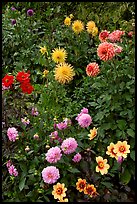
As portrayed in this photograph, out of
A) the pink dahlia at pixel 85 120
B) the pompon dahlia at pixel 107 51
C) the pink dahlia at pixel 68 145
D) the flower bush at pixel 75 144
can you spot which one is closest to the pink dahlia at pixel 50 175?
the flower bush at pixel 75 144

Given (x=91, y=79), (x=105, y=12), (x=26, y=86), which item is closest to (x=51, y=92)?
(x=91, y=79)

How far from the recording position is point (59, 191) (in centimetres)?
230

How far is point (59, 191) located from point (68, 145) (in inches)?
10.5

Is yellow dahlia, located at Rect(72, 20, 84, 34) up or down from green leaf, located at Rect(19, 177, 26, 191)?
up

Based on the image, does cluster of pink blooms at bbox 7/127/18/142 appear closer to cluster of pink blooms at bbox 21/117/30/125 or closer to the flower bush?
the flower bush

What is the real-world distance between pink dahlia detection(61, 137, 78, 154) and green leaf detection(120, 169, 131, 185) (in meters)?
0.41

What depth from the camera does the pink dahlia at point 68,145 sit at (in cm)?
232

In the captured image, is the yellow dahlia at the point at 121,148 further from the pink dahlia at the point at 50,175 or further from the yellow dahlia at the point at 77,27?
the yellow dahlia at the point at 77,27

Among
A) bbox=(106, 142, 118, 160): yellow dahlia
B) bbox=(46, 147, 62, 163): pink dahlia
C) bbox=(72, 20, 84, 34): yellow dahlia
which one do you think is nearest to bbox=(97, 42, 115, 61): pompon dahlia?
bbox=(106, 142, 118, 160): yellow dahlia

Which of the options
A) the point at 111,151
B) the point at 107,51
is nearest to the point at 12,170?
the point at 111,151

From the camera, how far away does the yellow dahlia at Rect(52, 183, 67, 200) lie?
228 cm

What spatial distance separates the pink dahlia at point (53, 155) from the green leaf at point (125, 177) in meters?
0.48

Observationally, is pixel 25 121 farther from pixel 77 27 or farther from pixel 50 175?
pixel 77 27

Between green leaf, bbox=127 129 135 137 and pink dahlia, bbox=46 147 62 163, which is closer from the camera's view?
pink dahlia, bbox=46 147 62 163
